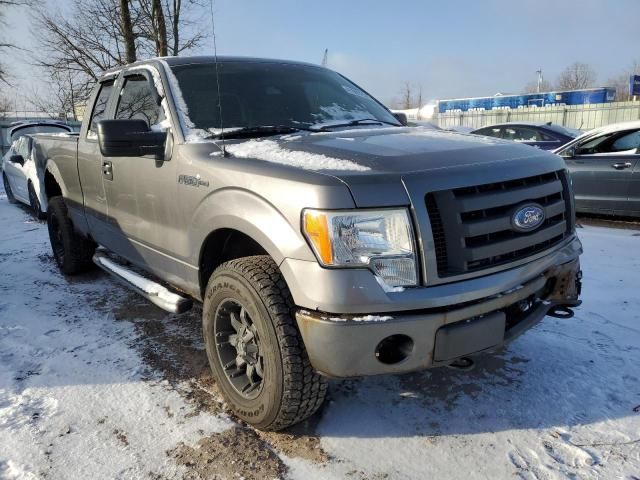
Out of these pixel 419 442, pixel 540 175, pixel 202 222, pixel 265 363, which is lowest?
pixel 419 442

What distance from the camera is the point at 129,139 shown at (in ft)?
9.36

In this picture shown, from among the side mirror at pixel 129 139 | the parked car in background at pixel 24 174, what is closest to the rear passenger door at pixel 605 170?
the side mirror at pixel 129 139

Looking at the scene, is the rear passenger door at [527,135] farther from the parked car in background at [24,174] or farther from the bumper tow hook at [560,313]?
the parked car in background at [24,174]

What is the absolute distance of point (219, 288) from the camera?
8.35ft

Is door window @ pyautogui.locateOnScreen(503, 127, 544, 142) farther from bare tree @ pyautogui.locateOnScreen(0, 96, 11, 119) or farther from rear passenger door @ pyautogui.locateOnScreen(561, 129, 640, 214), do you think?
bare tree @ pyautogui.locateOnScreen(0, 96, 11, 119)

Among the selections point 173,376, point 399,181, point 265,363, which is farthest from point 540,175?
point 173,376

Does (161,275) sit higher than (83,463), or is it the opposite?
(161,275)

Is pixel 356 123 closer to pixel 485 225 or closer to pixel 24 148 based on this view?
pixel 485 225

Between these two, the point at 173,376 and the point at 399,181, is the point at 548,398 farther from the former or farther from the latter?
the point at 173,376

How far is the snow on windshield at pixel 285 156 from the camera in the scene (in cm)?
222

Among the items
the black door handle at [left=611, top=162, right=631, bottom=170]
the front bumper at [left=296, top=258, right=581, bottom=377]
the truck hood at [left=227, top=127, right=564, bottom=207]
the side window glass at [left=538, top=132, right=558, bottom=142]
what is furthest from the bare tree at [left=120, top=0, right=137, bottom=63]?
the front bumper at [left=296, top=258, right=581, bottom=377]

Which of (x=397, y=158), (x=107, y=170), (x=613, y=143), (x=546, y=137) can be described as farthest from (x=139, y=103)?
(x=546, y=137)

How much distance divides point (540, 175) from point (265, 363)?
1616 mm

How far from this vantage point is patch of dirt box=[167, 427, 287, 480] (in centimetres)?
219
